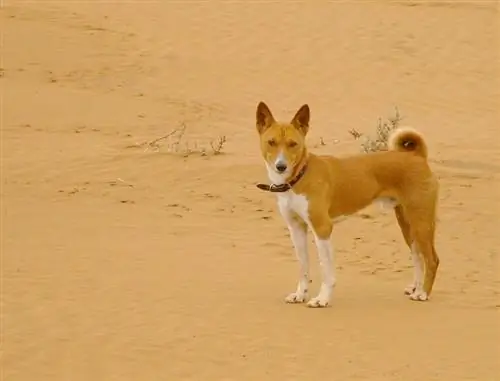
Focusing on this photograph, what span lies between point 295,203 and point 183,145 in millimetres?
6803

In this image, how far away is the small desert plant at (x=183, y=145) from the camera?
47.1 ft

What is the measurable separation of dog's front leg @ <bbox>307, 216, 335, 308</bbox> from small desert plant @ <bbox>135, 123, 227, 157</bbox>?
594cm

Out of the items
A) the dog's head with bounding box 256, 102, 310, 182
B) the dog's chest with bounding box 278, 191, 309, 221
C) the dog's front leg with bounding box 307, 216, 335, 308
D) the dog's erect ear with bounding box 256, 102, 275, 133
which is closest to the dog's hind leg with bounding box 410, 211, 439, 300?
the dog's front leg with bounding box 307, 216, 335, 308

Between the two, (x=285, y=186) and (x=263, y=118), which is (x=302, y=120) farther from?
(x=285, y=186)

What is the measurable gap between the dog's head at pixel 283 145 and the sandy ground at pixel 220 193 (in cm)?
102

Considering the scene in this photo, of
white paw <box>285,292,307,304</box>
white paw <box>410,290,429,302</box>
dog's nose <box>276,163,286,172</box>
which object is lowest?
white paw <box>410,290,429,302</box>

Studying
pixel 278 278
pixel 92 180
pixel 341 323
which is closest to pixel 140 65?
pixel 92 180

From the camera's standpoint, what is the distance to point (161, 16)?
973 inches

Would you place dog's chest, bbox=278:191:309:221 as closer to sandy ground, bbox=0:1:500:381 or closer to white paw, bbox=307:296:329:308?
white paw, bbox=307:296:329:308

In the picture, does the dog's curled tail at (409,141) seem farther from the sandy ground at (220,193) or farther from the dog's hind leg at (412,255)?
the sandy ground at (220,193)

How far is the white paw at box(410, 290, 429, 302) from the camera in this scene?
8719mm

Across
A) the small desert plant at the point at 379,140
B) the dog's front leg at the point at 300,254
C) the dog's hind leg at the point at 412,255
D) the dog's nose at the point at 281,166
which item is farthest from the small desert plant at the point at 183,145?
the dog's nose at the point at 281,166

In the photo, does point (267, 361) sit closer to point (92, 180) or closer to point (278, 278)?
point (278, 278)

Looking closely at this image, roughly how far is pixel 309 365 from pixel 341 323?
2.97 ft
